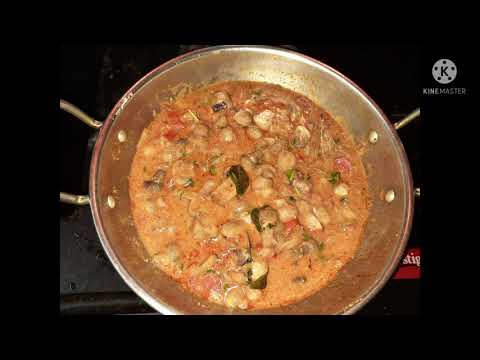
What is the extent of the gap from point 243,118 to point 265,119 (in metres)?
0.21

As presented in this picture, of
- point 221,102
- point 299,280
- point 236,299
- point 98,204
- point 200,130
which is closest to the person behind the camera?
point 98,204

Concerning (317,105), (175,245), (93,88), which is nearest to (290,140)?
(317,105)

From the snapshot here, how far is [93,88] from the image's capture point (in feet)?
13.3

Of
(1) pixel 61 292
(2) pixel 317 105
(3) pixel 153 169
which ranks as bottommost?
(1) pixel 61 292

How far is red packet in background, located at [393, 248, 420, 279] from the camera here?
3.34m

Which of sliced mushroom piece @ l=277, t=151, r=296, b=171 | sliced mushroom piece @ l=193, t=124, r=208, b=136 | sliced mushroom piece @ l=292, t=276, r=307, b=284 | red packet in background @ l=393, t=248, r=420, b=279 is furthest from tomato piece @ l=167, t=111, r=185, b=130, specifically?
red packet in background @ l=393, t=248, r=420, b=279

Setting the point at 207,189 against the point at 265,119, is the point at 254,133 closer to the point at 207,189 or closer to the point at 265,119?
the point at 265,119

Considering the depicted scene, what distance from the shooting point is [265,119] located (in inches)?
143

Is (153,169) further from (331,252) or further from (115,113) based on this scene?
(331,252)

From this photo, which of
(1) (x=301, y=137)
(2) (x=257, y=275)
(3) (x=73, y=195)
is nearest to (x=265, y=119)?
(1) (x=301, y=137)

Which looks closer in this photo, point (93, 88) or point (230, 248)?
point (230, 248)

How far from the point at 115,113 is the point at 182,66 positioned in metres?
0.79

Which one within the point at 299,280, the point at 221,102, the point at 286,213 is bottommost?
the point at 299,280

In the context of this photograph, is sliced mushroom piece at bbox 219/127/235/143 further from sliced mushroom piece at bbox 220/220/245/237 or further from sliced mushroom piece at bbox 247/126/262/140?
sliced mushroom piece at bbox 220/220/245/237
